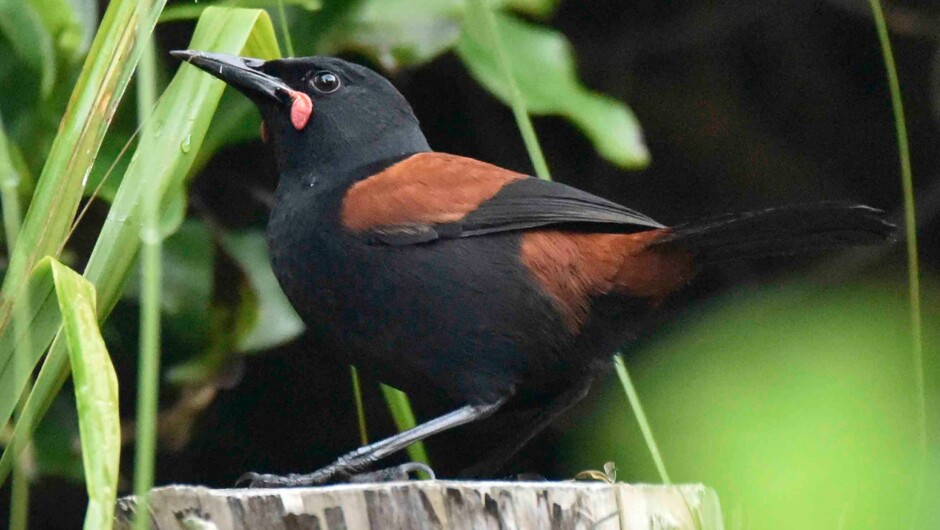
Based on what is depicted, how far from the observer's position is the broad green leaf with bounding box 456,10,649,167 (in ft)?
8.20

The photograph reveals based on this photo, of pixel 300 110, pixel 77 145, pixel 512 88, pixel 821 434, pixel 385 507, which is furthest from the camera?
pixel 300 110

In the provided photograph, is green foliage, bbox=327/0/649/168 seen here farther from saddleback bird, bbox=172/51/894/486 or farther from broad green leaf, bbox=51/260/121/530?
broad green leaf, bbox=51/260/121/530

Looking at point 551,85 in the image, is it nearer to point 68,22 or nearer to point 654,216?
point 68,22

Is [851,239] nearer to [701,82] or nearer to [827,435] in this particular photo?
[827,435]

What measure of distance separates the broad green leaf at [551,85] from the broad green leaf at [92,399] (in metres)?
1.39

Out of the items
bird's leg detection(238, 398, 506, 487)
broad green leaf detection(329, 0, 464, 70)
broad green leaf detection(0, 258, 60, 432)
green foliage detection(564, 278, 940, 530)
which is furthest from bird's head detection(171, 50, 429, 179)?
green foliage detection(564, 278, 940, 530)

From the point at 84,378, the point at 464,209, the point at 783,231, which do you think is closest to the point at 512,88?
the point at 464,209

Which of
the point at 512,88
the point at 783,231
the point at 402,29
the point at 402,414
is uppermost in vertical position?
the point at 402,29

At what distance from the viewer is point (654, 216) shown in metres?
3.76

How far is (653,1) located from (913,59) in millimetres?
902

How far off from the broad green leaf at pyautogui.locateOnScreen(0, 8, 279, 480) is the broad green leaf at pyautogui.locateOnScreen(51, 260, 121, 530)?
0.46 feet

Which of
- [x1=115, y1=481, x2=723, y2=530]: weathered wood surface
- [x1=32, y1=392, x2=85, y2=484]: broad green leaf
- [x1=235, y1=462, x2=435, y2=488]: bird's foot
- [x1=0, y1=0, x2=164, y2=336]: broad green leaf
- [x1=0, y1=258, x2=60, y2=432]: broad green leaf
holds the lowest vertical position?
[x1=32, y1=392, x2=85, y2=484]: broad green leaf

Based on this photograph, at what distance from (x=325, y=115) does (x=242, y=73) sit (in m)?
0.26

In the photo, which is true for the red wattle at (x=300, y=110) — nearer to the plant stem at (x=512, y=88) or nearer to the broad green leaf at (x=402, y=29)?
the broad green leaf at (x=402, y=29)
